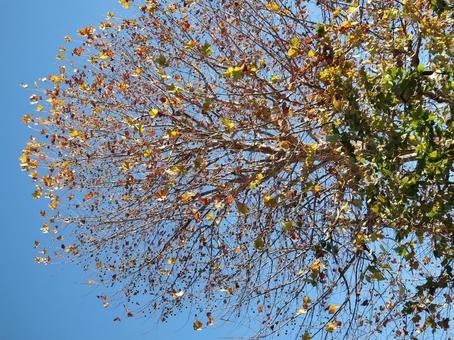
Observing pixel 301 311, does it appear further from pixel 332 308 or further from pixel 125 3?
pixel 125 3

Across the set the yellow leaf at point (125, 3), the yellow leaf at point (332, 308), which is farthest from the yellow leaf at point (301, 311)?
the yellow leaf at point (125, 3)

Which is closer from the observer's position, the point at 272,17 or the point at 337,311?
the point at 337,311

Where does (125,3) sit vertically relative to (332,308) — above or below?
above

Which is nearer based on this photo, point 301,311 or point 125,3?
point 301,311

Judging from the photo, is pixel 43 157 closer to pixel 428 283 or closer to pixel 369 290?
pixel 369 290

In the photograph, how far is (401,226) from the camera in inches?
235

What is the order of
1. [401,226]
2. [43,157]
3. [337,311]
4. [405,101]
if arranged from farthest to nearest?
[43,157], [337,311], [401,226], [405,101]

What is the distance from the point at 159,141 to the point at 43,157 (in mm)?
2156

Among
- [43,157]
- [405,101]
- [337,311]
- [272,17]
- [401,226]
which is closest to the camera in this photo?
[405,101]

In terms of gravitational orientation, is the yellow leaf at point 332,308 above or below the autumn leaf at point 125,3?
below

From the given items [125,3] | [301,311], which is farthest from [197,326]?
[125,3]

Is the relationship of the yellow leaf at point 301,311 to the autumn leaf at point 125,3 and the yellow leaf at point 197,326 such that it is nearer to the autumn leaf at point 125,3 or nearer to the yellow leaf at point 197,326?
the yellow leaf at point 197,326

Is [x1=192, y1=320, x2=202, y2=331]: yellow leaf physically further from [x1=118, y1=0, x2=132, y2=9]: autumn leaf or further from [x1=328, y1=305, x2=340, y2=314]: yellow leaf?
[x1=118, y1=0, x2=132, y2=9]: autumn leaf

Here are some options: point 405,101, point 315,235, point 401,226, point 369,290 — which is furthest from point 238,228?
point 405,101
